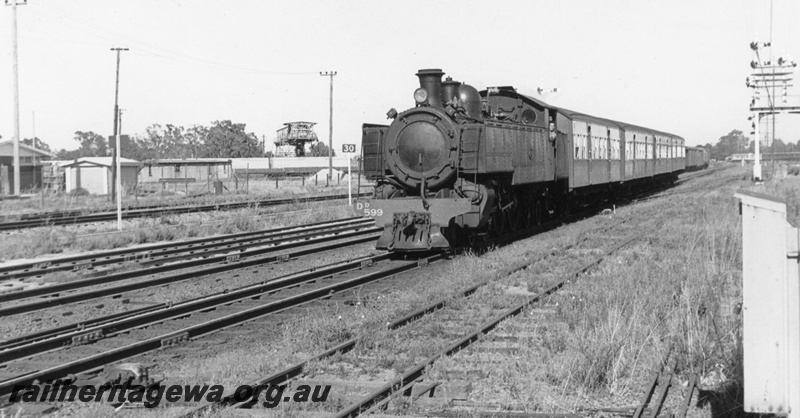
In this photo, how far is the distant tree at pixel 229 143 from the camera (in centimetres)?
11006

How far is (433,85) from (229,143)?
324 feet

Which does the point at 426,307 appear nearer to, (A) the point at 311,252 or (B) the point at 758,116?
(A) the point at 311,252

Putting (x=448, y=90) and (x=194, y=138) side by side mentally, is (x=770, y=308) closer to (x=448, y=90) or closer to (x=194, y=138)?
(x=448, y=90)

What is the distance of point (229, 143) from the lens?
11056cm

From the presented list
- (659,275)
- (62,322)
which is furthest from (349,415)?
(659,275)

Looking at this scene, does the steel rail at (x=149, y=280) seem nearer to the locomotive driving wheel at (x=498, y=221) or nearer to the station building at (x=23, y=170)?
the locomotive driving wheel at (x=498, y=221)

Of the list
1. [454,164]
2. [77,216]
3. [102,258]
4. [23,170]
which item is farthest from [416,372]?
[23,170]

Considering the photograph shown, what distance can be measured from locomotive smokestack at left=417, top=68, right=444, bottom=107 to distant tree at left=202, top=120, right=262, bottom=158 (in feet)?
317

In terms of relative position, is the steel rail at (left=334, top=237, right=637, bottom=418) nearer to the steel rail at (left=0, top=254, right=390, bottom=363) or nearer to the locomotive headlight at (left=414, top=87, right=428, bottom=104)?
the steel rail at (left=0, top=254, right=390, bottom=363)

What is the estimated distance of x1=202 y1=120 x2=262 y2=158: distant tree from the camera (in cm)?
11006

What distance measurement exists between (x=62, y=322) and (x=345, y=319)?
3474 mm

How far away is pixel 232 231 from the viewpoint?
73.3 feet

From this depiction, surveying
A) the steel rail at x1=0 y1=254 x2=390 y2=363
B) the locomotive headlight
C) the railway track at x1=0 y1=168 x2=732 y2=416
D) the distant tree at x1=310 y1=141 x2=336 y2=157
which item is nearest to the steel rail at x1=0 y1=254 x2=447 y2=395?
the railway track at x1=0 y1=168 x2=732 y2=416

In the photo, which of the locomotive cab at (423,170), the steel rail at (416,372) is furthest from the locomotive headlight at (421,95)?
the steel rail at (416,372)
